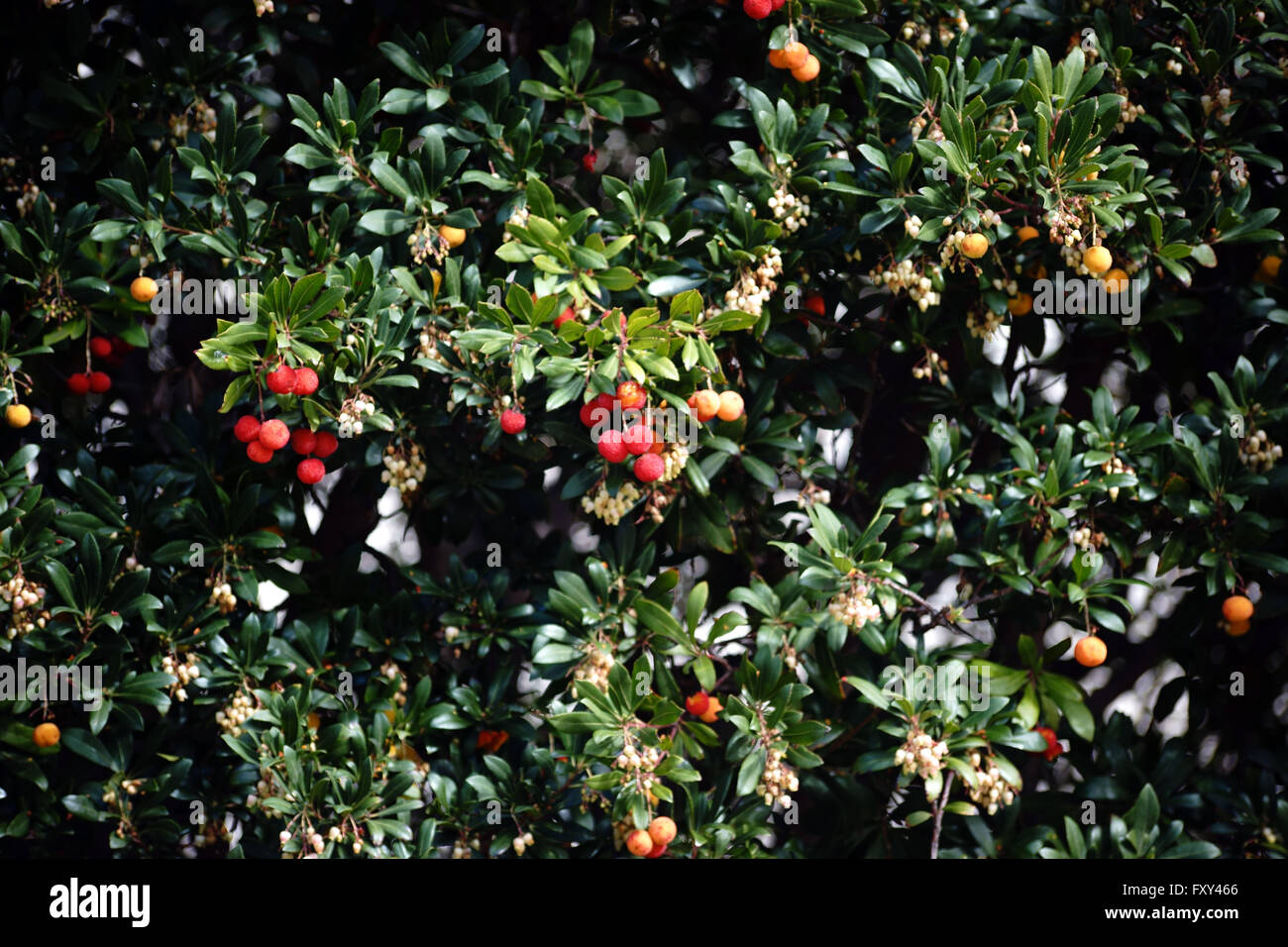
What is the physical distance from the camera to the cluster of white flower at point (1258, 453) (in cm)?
225

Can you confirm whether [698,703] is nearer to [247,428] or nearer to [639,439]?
[639,439]

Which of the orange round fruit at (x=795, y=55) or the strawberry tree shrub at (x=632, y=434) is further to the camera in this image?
the orange round fruit at (x=795, y=55)

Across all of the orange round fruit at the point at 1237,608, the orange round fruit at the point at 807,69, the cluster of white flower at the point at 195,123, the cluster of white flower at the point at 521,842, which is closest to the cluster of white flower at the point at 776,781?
the cluster of white flower at the point at 521,842

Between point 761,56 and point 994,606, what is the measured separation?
1.36m

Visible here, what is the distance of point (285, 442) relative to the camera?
2.09 meters

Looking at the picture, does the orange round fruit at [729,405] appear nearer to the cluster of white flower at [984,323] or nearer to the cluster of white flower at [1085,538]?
the cluster of white flower at [984,323]

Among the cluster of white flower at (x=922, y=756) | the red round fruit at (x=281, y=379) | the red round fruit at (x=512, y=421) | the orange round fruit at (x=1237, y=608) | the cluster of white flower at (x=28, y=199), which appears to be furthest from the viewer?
the cluster of white flower at (x=28, y=199)

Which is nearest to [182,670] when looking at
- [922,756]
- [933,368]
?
[922,756]

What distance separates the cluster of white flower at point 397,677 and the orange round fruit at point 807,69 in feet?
4.96

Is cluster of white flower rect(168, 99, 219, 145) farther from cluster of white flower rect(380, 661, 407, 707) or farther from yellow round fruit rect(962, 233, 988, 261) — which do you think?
yellow round fruit rect(962, 233, 988, 261)

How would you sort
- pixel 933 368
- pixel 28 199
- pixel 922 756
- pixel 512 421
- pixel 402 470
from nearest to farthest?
1. pixel 922 756
2. pixel 512 421
3. pixel 402 470
4. pixel 28 199
5. pixel 933 368

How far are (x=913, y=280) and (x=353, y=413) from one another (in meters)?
1.11

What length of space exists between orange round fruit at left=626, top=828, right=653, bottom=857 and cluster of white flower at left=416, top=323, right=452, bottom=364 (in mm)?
980

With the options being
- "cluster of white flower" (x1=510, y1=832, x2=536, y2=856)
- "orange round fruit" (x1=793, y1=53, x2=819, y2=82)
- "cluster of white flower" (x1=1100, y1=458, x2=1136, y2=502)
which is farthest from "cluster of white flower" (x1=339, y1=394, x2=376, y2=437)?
"cluster of white flower" (x1=1100, y1=458, x2=1136, y2=502)
